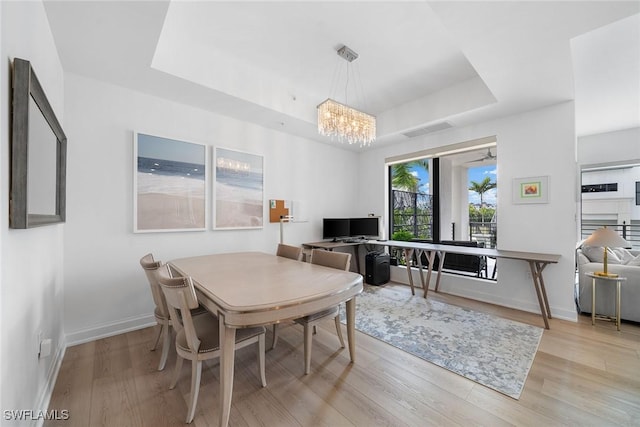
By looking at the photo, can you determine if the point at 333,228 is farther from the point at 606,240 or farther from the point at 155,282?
the point at 606,240

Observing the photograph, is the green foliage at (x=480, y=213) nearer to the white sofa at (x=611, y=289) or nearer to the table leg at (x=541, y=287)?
the white sofa at (x=611, y=289)

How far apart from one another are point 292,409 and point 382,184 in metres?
4.01

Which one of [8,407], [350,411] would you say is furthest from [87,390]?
[350,411]

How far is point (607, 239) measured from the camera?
2680mm

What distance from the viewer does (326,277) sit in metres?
1.95

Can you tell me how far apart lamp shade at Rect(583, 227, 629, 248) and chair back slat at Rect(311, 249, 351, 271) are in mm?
2698

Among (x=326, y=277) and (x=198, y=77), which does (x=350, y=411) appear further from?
(x=198, y=77)

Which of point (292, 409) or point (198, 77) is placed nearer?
point (292, 409)

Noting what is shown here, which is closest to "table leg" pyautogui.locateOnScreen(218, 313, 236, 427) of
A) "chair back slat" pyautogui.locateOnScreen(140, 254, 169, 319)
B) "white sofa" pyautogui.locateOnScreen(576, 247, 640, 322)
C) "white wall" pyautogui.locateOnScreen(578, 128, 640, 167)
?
"chair back slat" pyautogui.locateOnScreen(140, 254, 169, 319)

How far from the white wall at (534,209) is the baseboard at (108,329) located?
415 cm

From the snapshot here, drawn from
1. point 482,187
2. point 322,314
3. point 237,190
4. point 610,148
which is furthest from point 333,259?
point 610,148

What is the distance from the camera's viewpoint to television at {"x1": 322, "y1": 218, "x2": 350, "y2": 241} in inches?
179

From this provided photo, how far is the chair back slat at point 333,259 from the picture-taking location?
7.65 feet

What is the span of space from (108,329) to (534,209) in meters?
5.07
